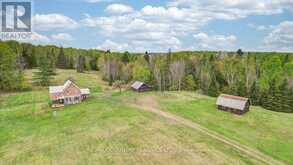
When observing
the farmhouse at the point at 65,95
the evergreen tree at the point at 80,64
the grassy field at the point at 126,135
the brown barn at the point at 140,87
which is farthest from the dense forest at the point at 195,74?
the farmhouse at the point at 65,95

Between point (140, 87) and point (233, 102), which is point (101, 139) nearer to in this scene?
point (233, 102)

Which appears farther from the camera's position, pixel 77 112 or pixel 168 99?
pixel 168 99

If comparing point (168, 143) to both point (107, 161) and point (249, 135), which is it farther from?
point (249, 135)

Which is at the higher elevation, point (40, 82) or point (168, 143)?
point (40, 82)

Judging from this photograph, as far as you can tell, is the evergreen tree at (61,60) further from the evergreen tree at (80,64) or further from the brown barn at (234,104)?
the brown barn at (234,104)

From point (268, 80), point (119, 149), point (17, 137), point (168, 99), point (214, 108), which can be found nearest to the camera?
point (119, 149)

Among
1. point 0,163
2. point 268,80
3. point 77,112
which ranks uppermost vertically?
point 268,80

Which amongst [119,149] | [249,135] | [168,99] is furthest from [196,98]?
[119,149]
